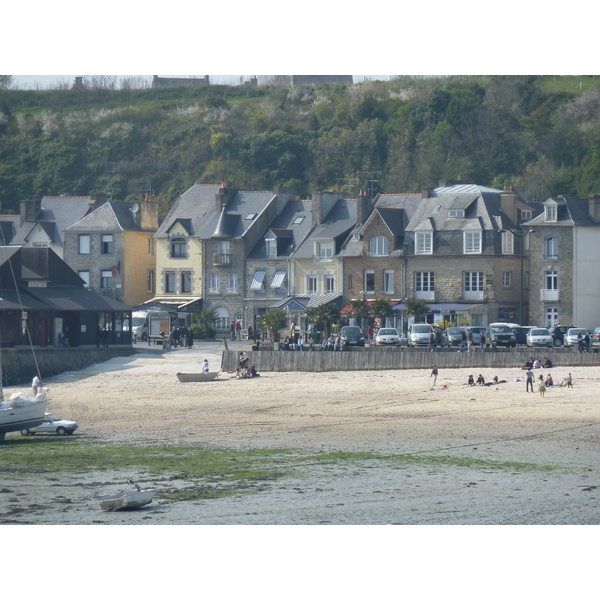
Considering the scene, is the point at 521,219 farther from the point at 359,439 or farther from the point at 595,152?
the point at 359,439

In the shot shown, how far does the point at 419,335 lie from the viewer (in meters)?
53.3

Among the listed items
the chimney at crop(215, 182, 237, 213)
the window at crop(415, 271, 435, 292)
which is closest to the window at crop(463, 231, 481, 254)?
the window at crop(415, 271, 435, 292)

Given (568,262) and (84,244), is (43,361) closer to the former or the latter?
(84,244)

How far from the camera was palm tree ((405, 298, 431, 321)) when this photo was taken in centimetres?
6006

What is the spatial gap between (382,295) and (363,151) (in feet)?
50.9

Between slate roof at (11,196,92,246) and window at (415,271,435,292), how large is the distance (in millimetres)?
19558

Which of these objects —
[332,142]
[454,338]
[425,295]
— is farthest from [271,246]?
[454,338]

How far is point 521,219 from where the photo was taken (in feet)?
207

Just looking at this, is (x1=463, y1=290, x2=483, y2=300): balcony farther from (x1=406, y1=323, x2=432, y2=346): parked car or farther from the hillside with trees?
the hillside with trees

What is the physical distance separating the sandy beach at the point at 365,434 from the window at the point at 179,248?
59.3ft

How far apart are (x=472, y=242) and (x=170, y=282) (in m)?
16.9

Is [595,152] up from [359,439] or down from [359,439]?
up

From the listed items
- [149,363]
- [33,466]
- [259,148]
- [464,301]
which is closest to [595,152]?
[464,301]

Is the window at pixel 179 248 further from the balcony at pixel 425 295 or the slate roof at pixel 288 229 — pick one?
the balcony at pixel 425 295
